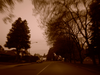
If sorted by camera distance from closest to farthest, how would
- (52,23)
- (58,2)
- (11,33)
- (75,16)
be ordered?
1. (58,2)
2. (52,23)
3. (75,16)
4. (11,33)

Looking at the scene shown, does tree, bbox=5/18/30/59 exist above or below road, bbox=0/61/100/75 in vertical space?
above

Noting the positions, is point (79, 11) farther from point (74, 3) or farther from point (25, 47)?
point (25, 47)

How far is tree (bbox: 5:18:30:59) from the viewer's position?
35219 millimetres

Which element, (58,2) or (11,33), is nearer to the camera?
(58,2)

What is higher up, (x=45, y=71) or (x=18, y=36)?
(x=18, y=36)

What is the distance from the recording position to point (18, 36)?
35938 mm

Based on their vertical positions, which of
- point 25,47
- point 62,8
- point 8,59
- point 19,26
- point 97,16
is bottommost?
point 8,59

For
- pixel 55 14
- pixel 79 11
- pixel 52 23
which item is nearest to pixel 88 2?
pixel 79 11

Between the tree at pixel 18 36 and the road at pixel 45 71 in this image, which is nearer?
the road at pixel 45 71

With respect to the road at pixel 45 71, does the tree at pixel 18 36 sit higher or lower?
higher

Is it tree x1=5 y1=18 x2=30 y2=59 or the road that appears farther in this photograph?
tree x1=5 y1=18 x2=30 y2=59

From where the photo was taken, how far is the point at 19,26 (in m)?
37.0

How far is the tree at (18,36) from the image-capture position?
116 feet

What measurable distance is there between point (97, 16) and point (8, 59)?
109 ft
